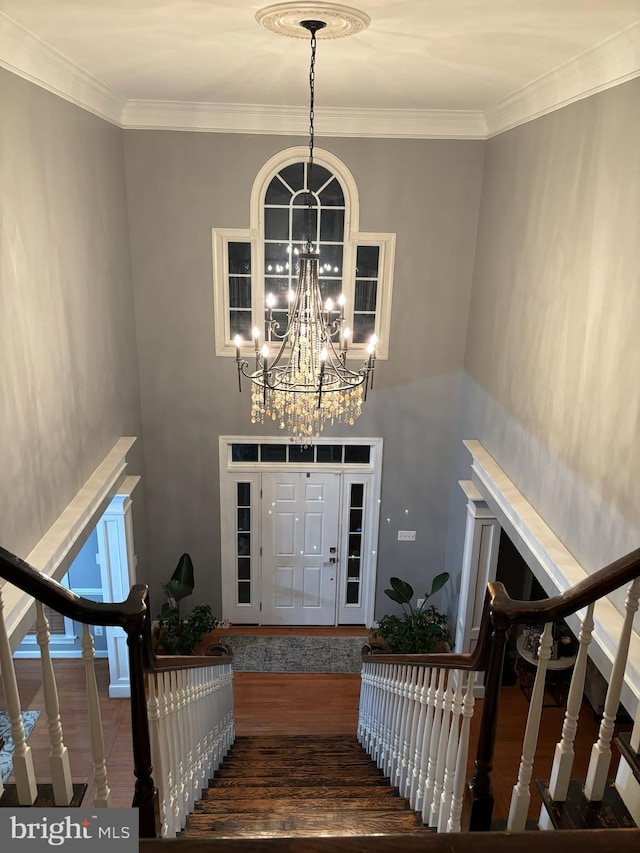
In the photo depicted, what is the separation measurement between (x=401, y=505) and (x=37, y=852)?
22.5 feet

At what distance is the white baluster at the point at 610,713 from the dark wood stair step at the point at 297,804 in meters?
1.99

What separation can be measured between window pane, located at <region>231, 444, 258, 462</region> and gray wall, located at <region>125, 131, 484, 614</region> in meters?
0.25

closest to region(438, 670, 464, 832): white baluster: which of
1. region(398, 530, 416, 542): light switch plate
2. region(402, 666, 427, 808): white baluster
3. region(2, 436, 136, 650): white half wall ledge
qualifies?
region(402, 666, 427, 808): white baluster

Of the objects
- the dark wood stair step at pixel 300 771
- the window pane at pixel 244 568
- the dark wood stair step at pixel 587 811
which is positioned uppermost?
the dark wood stair step at pixel 587 811

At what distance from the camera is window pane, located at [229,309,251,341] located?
763 cm

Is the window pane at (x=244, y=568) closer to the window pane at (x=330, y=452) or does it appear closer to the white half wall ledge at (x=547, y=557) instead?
the window pane at (x=330, y=452)

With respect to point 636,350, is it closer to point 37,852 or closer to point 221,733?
point 37,852

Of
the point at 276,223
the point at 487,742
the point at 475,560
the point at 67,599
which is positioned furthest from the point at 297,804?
the point at 276,223

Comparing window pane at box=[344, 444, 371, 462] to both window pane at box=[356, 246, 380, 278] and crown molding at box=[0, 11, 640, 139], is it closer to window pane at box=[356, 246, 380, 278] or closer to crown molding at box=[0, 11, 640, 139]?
window pane at box=[356, 246, 380, 278]

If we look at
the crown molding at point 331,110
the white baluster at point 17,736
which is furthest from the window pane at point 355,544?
the white baluster at point 17,736

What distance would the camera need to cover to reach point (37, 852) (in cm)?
169

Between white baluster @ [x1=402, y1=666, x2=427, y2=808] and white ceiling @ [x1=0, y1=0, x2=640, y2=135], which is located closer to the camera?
white ceiling @ [x1=0, y1=0, x2=640, y2=135]

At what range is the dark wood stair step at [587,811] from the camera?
2.23m

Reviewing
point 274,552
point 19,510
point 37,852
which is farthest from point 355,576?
point 37,852
